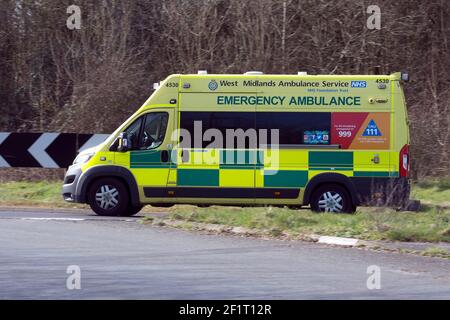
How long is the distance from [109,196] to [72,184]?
796 mm

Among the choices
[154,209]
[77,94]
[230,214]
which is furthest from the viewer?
[77,94]

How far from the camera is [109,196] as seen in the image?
16.9 metres

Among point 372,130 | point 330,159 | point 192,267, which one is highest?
point 372,130

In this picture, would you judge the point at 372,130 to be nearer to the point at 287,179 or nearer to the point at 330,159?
the point at 330,159

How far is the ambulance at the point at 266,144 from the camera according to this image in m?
16.3

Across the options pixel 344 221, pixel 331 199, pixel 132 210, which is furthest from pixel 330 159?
pixel 132 210

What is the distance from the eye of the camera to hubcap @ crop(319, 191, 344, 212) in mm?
16516

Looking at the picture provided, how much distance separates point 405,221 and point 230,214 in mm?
3102

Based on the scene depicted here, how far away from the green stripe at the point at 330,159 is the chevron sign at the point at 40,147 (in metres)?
6.14

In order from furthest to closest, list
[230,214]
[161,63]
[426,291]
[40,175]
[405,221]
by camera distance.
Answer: [161,63], [40,175], [230,214], [405,221], [426,291]

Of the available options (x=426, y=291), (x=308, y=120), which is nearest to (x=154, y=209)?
(x=308, y=120)

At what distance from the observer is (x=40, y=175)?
77.0ft

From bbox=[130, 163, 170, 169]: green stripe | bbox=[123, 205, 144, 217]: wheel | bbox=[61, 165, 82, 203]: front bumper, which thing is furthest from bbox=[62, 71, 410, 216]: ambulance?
bbox=[123, 205, 144, 217]: wheel
